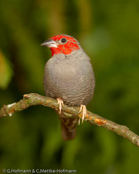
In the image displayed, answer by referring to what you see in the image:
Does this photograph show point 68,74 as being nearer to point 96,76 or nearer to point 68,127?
point 68,127

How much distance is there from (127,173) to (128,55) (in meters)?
1.47

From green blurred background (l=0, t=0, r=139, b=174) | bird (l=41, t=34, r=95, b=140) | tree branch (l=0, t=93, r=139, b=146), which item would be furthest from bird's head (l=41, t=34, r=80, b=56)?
green blurred background (l=0, t=0, r=139, b=174)

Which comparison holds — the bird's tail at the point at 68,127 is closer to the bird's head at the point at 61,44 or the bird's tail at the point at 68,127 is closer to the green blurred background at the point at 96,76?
the green blurred background at the point at 96,76

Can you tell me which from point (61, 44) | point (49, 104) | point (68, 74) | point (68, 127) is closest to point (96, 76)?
point (68, 127)

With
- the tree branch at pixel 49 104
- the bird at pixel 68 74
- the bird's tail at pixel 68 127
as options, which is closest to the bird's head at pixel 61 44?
the bird at pixel 68 74

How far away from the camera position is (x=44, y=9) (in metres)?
4.04

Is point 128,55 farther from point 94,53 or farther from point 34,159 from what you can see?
point 34,159

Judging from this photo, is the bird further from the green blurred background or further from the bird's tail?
the green blurred background

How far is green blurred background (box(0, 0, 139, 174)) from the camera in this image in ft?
12.4

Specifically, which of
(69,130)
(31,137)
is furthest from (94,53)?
(31,137)

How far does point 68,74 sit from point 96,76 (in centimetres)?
135

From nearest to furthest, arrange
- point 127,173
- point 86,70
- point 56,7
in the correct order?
1. point 86,70
2. point 127,173
3. point 56,7

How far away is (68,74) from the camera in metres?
2.55

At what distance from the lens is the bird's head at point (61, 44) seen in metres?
2.75
